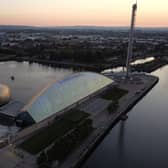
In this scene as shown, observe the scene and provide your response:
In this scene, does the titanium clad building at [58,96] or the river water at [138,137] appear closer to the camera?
the river water at [138,137]

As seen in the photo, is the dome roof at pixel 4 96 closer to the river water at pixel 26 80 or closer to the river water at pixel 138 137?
the river water at pixel 26 80

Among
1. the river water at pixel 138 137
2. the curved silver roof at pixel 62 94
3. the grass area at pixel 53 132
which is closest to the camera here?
the grass area at pixel 53 132

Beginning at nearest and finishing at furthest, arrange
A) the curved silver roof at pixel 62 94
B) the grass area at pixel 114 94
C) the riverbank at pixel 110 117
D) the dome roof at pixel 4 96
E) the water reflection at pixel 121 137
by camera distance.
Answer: the riverbank at pixel 110 117 < the water reflection at pixel 121 137 < the curved silver roof at pixel 62 94 < the dome roof at pixel 4 96 < the grass area at pixel 114 94

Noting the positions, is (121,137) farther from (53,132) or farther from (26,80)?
(26,80)

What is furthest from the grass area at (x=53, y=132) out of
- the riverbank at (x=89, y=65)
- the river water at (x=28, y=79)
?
the riverbank at (x=89, y=65)

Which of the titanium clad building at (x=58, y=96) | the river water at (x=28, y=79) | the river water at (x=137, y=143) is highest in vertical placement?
the titanium clad building at (x=58, y=96)

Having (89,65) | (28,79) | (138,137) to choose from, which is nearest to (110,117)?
(138,137)

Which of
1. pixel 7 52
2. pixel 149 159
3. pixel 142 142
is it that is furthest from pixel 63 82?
pixel 7 52
